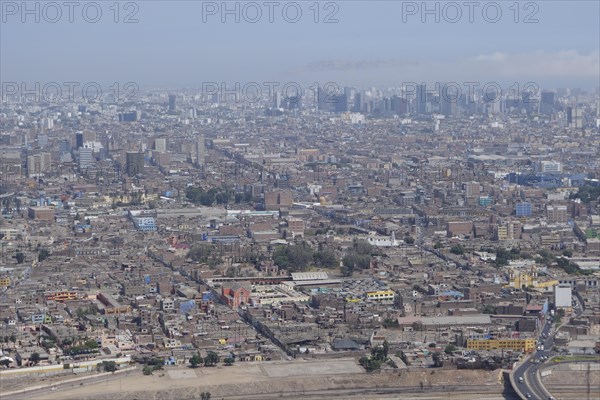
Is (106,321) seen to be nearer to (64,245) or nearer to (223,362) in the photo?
(223,362)

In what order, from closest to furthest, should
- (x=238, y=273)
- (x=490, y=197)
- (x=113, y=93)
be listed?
(x=238, y=273) < (x=490, y=197) < (x=113, y=93)

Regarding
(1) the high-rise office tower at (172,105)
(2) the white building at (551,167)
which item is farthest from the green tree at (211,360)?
(1) the high-rise office tower at (172,105)

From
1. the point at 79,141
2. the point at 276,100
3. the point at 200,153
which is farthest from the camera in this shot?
the point at 276,100

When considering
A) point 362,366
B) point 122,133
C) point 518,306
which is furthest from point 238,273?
point 122,133

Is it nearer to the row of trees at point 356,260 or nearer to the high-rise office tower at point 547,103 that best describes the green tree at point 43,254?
the row of trees at point 356,260

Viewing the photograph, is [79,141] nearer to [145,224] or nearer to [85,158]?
[85,158]

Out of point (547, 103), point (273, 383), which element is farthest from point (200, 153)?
point (273, 383)
